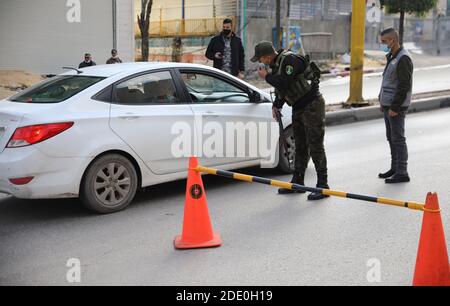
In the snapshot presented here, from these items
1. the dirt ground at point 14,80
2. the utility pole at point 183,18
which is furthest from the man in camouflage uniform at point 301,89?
the utility pole at point 183,18

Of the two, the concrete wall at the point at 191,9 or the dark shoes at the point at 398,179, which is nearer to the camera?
the dark shoes at the point at 398,179

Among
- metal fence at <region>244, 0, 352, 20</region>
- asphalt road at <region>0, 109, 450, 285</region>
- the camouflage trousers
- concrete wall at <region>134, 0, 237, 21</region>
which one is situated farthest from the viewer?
concrete wall at <region>134, 0, 237, 21</region>

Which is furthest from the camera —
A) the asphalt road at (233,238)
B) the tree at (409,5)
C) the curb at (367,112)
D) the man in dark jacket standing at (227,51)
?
the tree at (409,5)

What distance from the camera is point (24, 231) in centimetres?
554

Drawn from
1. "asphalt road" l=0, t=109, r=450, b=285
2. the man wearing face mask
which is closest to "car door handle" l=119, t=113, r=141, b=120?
"asphalt road" l=0, t=109, r=450, b=285

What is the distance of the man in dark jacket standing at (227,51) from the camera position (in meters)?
10.7

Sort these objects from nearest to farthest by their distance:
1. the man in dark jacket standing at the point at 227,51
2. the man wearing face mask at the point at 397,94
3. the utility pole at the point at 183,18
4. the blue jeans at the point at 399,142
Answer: the man wearing face mask at the point at 397,94, the blue jeans at the point at 399,142, the man in dark jacket standing at the point at 227,51, the utility pole at the point at 183,18

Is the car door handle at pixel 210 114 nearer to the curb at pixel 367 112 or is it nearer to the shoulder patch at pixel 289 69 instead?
the shoulder patch at pixel 289 69

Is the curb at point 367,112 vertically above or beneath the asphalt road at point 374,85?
beneath

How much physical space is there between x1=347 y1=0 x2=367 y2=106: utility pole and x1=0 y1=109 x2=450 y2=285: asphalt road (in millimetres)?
6020

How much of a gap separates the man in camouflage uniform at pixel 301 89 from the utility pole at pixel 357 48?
6923 mm

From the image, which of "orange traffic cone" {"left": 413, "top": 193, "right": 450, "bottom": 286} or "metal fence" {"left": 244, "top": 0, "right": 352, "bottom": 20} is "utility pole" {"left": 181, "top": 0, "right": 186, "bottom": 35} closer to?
"metal fence" {"left": 244, "top": 0, "right": 352, "bottom": 20}

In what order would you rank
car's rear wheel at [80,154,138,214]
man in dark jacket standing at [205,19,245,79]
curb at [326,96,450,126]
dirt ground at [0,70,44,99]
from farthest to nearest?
1. dirt ground at [0,70,44,99]
2. curb at [326,96,450,126]
3. man in dark jacket standing at [205,19,245,79]
4. car's rear wheel at [80,154,138,214]

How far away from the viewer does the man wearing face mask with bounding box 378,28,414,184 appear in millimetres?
6996
